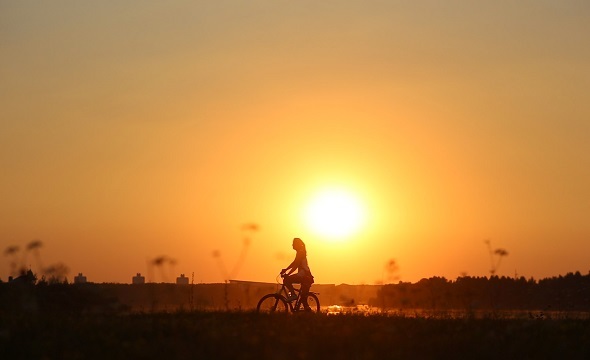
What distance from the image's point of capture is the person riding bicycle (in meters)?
31.0

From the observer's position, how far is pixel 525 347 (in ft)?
77.7

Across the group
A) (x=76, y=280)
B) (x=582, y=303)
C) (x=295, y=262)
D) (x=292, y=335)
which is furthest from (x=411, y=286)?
(x=292, y=335)

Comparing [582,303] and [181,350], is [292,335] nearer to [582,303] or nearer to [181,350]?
[181,350]

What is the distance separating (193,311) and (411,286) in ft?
116

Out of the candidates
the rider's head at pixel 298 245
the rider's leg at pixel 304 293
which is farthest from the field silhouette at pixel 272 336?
the rider's head at pixel 298 245

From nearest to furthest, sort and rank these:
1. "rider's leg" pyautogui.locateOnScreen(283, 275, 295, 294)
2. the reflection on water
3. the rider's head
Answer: the reflection on water
"rider's leg" pyautogui.locateOnScreen(283, 275, 295, 294)
the rider's head

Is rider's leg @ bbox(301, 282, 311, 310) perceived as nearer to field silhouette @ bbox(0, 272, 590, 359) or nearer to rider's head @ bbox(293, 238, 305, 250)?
rider's head @ bbox(293, 238, 305, 250)

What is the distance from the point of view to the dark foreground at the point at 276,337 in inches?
805

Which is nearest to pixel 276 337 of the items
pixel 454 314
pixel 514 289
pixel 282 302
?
pixel 282 302

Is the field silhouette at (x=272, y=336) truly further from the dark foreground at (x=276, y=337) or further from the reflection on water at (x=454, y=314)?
the reflection on water at (x=454, y=314)

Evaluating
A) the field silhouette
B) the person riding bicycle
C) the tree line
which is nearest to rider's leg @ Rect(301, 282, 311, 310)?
the person riding bicycle

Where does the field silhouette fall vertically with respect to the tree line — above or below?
below

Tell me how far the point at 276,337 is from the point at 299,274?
28.5ft

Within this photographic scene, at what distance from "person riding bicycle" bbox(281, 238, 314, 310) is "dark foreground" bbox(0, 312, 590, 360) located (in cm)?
361
